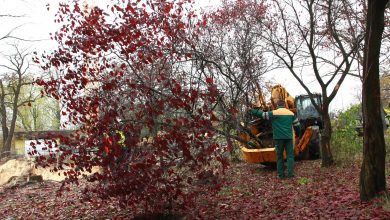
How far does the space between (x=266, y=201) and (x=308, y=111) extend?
9963 mm

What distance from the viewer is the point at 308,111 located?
16.7 metres

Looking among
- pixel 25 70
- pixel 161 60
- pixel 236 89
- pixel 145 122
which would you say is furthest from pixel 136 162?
pixel 25 70

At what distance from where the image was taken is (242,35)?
1262 centimetres

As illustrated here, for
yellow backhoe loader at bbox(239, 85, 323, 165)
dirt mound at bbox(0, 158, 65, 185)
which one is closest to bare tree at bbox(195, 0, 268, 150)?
yellow backhoe loader at bbox(239, 85, 323, 165)

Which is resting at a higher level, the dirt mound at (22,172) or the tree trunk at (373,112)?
the tree trunk at (373,112)

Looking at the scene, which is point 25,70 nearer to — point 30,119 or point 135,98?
point 30,119

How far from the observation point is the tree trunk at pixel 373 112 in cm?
565

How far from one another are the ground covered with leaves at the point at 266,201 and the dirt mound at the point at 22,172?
390 cm

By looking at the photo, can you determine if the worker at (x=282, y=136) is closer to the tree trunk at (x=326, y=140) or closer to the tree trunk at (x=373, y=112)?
the tree trunk at (x=326, y=140)

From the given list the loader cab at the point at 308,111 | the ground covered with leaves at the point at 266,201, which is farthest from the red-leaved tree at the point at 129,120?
the loader cab at the point at 308,111

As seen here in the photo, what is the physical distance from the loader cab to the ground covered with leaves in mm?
3571

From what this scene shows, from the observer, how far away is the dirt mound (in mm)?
16141

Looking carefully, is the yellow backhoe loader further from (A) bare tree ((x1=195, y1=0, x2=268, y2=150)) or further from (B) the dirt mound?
(B) the dirt mound

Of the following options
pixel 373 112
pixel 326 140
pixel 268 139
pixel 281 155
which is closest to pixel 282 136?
pixel 281 155
